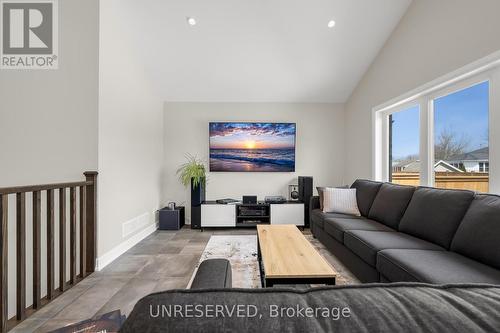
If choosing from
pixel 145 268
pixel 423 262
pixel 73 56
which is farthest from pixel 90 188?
pixel 423 262

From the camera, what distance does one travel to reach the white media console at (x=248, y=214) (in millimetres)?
4203

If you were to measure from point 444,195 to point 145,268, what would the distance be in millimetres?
3062

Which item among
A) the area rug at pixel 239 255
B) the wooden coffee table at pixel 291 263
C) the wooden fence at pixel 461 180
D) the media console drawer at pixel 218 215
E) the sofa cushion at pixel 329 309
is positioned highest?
the wooden fence at pixel 461 180

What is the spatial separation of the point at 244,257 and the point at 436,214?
6.60 ft

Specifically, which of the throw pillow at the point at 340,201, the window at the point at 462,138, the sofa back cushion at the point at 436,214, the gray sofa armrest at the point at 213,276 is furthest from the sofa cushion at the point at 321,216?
the gray sofa armrest at the point at 213,276

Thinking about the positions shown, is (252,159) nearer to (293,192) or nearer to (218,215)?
(293,192)

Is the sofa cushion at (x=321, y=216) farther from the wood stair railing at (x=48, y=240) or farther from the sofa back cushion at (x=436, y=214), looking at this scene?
the wood stair railing at (x=48, y=240)

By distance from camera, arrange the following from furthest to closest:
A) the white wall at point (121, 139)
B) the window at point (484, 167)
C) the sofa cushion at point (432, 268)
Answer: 1. the white wall at point (121, 139)
2. the window at point (484, 167)
3. the sofa cushion at point (432, 268)

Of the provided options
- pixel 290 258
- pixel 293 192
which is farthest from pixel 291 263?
pixel 293 192

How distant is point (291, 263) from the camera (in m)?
1.69

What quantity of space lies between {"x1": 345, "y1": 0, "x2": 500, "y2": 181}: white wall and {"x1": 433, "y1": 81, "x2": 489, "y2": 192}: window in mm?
348

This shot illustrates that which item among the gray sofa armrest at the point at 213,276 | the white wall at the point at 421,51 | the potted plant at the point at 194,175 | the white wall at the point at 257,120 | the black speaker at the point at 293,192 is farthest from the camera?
the white wall at the point at 257,120

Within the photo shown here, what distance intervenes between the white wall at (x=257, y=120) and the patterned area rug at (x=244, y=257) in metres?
1.16

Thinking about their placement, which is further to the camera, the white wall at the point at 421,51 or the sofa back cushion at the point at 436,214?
the white wall at the point at 421,51
